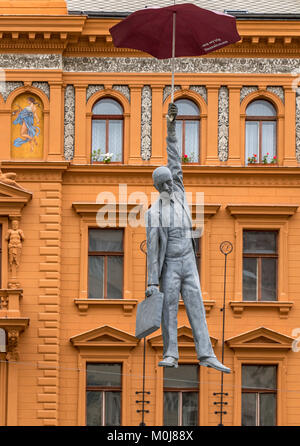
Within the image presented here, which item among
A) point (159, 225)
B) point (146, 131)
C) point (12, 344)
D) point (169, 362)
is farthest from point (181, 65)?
point (169, 362)

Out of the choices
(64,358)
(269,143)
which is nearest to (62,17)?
(269,143)

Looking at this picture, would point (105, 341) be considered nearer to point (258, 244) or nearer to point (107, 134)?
point (258, 244)

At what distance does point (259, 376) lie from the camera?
124 ft

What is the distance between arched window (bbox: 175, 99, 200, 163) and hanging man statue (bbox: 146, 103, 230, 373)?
15.5m

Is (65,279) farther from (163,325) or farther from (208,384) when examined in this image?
(163,325)

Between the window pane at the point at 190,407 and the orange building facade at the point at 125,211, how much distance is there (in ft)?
0.24

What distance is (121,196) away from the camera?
38.1 m

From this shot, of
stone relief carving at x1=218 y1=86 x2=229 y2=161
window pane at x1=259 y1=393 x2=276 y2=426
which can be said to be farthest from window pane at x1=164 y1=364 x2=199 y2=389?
stone relief carving at x1=218 y1=86 x2=229 y2=161

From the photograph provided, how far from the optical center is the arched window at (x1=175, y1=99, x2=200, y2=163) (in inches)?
1512

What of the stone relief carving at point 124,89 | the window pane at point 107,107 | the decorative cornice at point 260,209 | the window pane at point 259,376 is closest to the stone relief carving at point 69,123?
the window pane at point 107,107

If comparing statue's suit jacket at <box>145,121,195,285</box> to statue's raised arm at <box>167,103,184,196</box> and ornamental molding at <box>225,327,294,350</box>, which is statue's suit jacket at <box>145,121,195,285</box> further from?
ornamental molding at <box>225,327,294,350</box>

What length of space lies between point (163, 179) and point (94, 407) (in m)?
15.9

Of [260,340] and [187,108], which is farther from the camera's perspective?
[187,108]
